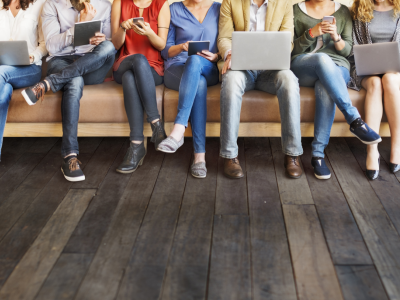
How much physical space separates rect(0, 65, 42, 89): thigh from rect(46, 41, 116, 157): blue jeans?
0.35ft

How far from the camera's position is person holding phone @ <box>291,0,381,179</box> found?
209 centimetres

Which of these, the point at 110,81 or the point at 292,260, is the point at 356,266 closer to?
the point at 292,260

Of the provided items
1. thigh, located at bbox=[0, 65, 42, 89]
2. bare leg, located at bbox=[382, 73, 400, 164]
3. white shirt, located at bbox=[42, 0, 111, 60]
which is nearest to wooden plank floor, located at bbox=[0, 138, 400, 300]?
bare leg, located at bbox=[382, 73, 400, 164]

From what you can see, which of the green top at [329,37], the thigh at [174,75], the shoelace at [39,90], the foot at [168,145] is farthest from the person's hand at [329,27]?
the shoelace at [39,90]

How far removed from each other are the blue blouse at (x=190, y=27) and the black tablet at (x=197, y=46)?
184 millimetres

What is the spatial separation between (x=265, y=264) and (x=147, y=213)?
611 mm

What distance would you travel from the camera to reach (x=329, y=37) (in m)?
2.39

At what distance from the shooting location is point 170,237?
5.31 feet

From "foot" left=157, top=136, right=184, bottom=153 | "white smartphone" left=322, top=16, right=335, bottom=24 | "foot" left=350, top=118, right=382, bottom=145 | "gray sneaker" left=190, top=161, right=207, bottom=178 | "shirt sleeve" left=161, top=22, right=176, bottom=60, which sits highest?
"white smartphone" left=322, top=16, right=335, bottom=24

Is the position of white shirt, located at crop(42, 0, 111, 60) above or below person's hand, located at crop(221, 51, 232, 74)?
above

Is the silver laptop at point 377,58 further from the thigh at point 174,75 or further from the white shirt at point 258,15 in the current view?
the thigh at point 174,75

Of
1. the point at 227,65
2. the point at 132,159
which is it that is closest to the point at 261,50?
the point at 227,65

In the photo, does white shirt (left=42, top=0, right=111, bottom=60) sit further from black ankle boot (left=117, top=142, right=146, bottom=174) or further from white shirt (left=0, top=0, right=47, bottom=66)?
black ankle boot (left=117, top=142, right=146, bottom=174)

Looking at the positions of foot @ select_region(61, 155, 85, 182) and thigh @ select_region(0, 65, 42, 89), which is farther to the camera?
thigh @ select_region(0, 65, 42, 89)
